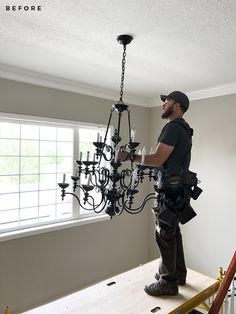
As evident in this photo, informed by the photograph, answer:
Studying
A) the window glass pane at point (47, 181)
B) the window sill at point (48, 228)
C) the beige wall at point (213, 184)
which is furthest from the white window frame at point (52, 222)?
the beige wall at point (213, 184)

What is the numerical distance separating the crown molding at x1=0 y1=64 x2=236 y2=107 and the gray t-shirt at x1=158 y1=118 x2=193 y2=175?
171cm

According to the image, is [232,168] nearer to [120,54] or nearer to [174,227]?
[174,227]

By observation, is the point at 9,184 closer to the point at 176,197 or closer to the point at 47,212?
the point at 47,212

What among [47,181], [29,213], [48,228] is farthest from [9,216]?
[47,181]

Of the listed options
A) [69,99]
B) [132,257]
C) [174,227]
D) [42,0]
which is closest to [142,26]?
[42,0]

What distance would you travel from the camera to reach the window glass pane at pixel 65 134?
3.10 metres

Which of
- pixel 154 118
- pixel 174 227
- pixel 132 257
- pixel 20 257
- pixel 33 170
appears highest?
pixel 154 118

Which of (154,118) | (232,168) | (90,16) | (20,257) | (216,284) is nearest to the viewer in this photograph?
(90,16)

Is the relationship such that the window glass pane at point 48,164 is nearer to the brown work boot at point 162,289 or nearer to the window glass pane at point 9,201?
the window glass pane at point 9,201

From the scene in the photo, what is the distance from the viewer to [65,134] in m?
3.16

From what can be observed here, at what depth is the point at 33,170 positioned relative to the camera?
9.41 feet

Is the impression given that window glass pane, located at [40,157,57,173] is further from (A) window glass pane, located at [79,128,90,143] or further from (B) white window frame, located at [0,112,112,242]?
(A) window glass pane, located at [79,128,90,143]

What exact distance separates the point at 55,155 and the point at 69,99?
714mm

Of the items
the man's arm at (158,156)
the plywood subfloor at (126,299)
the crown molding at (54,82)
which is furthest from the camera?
the crown molding at (54,82)
